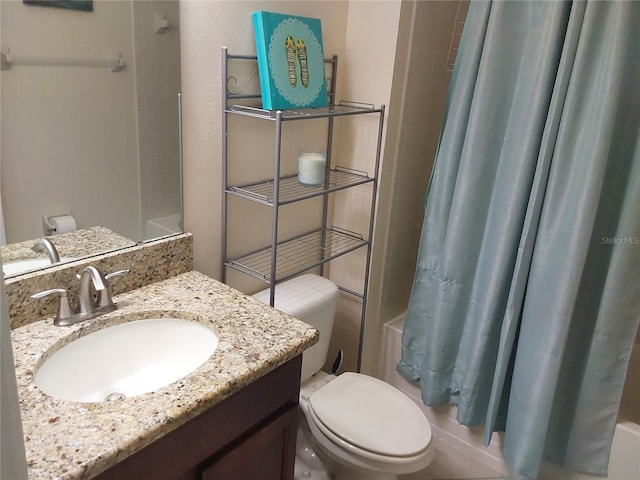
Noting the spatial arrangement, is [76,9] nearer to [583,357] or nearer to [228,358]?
[228,358]

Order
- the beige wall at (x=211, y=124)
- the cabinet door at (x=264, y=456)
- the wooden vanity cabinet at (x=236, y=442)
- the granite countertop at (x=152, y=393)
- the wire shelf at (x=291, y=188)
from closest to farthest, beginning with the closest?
the granite countertop at (x=152, y=393) < the wooden vanity cabinet at (x=236, y=442) < the cabinet door at (x=264, y=456) < the beige wall at (x=211, y=124) < the wire shelf at (x=291, y=188)

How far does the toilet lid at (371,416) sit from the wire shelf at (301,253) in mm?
415

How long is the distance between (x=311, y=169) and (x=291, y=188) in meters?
0.14

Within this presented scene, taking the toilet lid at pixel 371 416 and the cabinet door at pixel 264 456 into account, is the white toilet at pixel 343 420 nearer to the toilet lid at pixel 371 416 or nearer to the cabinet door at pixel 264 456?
the toilet lid at pixel 371 416

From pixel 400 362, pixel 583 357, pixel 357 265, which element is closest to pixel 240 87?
pixel 357 265

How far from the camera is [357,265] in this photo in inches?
77.0

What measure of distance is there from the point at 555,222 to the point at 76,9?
1350mm

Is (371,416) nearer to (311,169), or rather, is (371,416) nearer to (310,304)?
Result: (310,304)

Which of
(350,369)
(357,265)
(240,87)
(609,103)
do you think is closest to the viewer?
(609,103)

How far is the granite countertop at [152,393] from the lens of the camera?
78cm

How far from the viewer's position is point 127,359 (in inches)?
45.9

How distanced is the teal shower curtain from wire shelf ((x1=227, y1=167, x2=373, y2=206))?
30cm

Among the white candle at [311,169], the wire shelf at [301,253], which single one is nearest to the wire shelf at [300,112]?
the white candle at [311,169]

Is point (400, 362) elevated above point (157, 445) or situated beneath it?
situated beneath
